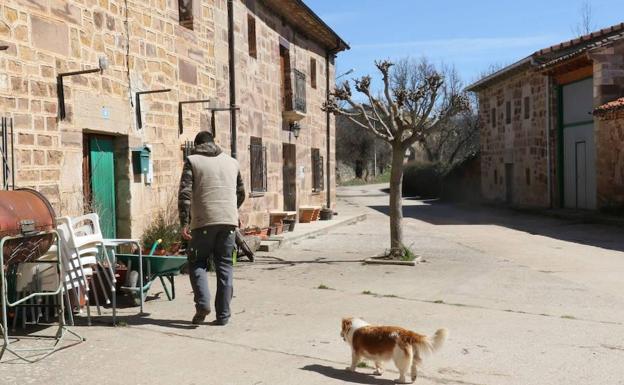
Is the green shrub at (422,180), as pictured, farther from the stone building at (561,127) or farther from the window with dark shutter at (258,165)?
the window with dark shutter at (258,165)

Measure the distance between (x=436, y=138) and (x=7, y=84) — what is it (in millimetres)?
43596

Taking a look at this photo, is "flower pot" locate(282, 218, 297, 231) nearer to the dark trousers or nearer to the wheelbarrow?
the wheelbarrow

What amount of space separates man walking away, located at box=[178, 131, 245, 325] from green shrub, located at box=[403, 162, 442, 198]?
94.5ft

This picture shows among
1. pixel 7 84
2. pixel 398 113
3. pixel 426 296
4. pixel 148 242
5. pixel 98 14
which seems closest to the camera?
pixel 7 84

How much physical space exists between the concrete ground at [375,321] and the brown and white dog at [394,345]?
0.15 m

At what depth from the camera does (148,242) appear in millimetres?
8641

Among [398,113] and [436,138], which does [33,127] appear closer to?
[398,113]

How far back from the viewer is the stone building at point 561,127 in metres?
17.5

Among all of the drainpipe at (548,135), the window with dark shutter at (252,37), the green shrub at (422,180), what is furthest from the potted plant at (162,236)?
the green shrub at (422,180)

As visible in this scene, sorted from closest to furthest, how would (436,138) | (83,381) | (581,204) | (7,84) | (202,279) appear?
(83,381)
(202,279)
(7,84)
(581,204)
(436,138)

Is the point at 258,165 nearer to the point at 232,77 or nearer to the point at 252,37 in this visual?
the point at 232,77

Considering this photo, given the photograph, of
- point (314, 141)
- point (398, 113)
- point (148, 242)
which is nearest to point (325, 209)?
point (314, 141)

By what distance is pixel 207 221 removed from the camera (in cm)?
560

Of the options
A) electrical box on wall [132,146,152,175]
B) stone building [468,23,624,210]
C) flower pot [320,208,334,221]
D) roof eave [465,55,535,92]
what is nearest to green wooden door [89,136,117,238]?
electrical box on wall [132,146,152,175]
